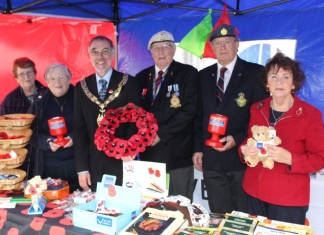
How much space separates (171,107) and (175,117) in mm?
84

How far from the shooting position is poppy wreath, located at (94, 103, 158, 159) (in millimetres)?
1876

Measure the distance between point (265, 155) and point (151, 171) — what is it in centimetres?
62

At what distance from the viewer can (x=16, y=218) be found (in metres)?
1.78

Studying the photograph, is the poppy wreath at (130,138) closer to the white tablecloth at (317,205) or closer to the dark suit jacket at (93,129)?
the dark suit jacket at (93,129)

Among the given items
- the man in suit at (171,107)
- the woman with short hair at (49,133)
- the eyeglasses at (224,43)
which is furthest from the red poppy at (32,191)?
the eyeglasses at (224,43)

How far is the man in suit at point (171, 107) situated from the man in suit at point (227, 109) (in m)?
0.11

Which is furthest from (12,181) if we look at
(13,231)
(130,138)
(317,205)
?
(317,205)

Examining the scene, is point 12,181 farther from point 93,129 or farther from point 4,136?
point 93,129

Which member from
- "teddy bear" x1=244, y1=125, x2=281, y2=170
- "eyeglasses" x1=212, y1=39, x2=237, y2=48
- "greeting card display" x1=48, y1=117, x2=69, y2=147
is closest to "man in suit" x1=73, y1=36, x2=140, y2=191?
"greeting card display" x1=48, y1=117, x2=69, y2=147

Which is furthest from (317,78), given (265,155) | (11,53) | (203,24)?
(11,53)

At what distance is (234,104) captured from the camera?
2330 millimetres

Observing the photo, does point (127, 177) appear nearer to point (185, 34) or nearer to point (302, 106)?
point (302, 106)

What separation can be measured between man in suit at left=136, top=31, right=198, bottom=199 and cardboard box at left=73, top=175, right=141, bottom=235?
26.0 inches

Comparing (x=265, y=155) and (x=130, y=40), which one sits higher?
(x=130, y=40)
